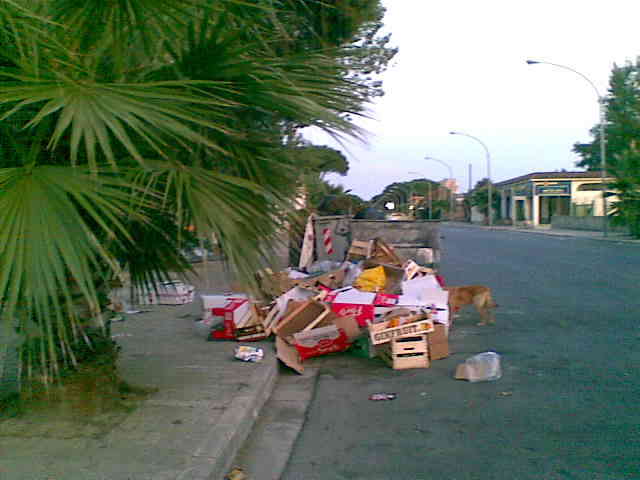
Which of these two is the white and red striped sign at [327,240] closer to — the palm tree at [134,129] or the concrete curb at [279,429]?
the concrete curb at [279,429]

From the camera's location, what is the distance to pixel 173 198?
4.33 metres

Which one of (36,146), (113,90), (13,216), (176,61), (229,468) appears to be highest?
(176,61)

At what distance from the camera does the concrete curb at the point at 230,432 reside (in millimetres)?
4263

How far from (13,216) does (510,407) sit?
4.46 m

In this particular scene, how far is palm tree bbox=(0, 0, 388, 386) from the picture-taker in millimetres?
3322

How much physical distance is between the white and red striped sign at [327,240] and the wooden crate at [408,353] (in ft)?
23.8

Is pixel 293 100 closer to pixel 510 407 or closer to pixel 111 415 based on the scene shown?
pixel 111 415

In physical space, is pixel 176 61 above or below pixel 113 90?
above

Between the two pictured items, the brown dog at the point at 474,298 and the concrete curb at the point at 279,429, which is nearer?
the concrete curb at the point at 279,429

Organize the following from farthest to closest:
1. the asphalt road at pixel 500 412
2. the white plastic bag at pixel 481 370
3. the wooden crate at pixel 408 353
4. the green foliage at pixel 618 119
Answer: the green foliage at pixel 618 119
the wooden crate at pixel 408 353
the white plastic bag at pixel 481 370
the asphalt road at pixel 500 412

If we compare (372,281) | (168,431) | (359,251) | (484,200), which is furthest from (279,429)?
(484,200)

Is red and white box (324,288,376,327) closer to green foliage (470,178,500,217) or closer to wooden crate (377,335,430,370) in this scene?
wooden crate (377,335,430,370)

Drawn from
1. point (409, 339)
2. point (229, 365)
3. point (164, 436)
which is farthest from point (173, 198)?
point (409, 339)

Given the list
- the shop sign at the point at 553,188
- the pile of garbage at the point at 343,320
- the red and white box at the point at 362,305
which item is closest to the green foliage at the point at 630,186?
the shop sign at the point at 553,188
